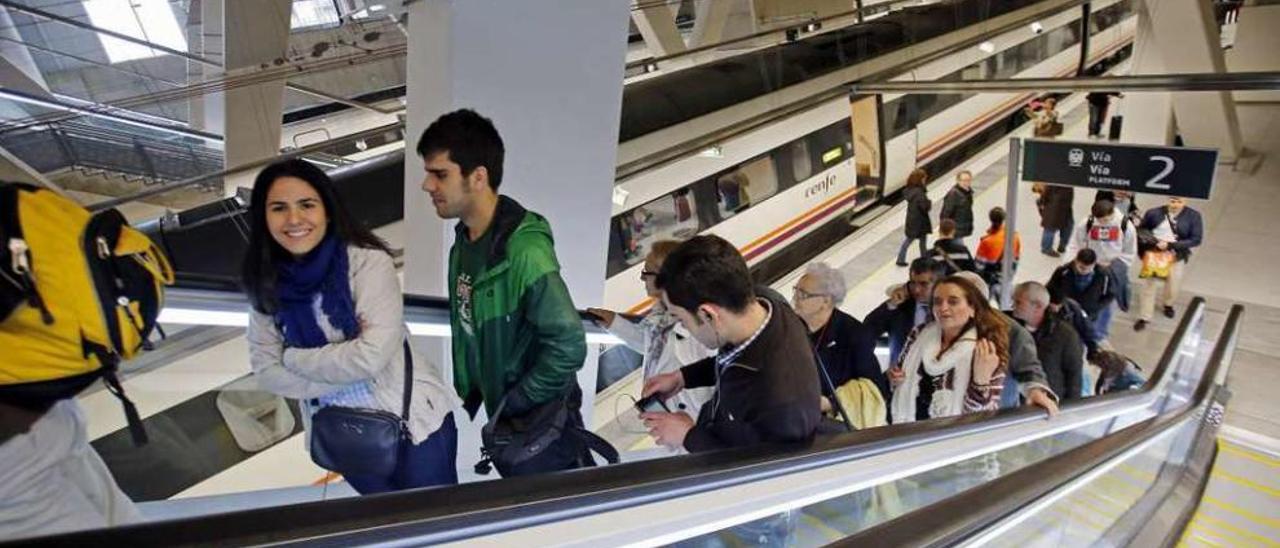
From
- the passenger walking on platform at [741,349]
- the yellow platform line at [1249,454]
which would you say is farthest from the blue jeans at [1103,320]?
the passenger walking on platform at [741,349]

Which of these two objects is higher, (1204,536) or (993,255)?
(993,255)

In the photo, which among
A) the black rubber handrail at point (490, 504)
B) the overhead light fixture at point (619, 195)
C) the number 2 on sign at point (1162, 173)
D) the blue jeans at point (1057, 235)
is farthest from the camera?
the blue jeans at point (1057, 235)

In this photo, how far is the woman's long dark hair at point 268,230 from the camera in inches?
69.2

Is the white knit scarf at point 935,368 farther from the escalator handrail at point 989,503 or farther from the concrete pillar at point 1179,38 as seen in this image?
the concrete pillar at point 1179,38

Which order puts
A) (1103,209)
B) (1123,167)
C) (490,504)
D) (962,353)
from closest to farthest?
1. (490,504)
2. (962,353)
3. (1123,167)
4. (1103,209)

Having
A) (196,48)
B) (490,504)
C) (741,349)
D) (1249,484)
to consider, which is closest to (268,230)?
(490,504)

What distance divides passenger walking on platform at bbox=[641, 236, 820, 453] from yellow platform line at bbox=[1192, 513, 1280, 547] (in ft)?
14.7

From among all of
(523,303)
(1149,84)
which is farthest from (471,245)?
(1149,84)

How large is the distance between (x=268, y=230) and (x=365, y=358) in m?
0.37

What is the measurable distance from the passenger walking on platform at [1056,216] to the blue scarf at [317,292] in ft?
31.0

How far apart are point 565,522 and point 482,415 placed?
2.18 meters

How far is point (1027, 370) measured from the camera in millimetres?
3480

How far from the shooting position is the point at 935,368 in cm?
331

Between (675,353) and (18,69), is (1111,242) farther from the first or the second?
(18,69)
